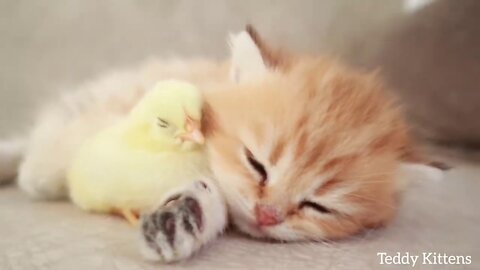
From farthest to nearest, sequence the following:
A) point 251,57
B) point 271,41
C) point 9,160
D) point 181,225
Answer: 1. point 271,41
2. point 9,160
3. point 251,57
4. point 181,225

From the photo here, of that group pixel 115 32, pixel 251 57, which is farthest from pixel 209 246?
pixel 115 32

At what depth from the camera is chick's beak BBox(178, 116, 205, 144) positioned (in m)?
0.92

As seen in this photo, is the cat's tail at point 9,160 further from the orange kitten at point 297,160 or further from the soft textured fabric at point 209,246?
the orange kitten at point 297,160

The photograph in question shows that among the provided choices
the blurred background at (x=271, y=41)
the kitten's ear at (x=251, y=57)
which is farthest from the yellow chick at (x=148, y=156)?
the blurred background at (x=271, y=41)

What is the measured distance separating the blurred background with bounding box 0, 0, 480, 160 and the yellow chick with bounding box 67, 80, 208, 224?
68 centimetres

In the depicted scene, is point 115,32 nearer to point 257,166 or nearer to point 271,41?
point 271,41

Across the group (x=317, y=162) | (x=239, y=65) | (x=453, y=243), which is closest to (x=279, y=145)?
(x=317, y=162)

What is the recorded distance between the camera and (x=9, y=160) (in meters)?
1.27

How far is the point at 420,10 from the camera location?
166 cm

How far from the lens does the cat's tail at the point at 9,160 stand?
4.13 feet

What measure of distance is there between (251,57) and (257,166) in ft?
0.67

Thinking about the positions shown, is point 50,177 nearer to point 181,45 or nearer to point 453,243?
point 453,243

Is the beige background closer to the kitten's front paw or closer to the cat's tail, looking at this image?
the cat's tail

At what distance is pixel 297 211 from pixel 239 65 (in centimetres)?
28
